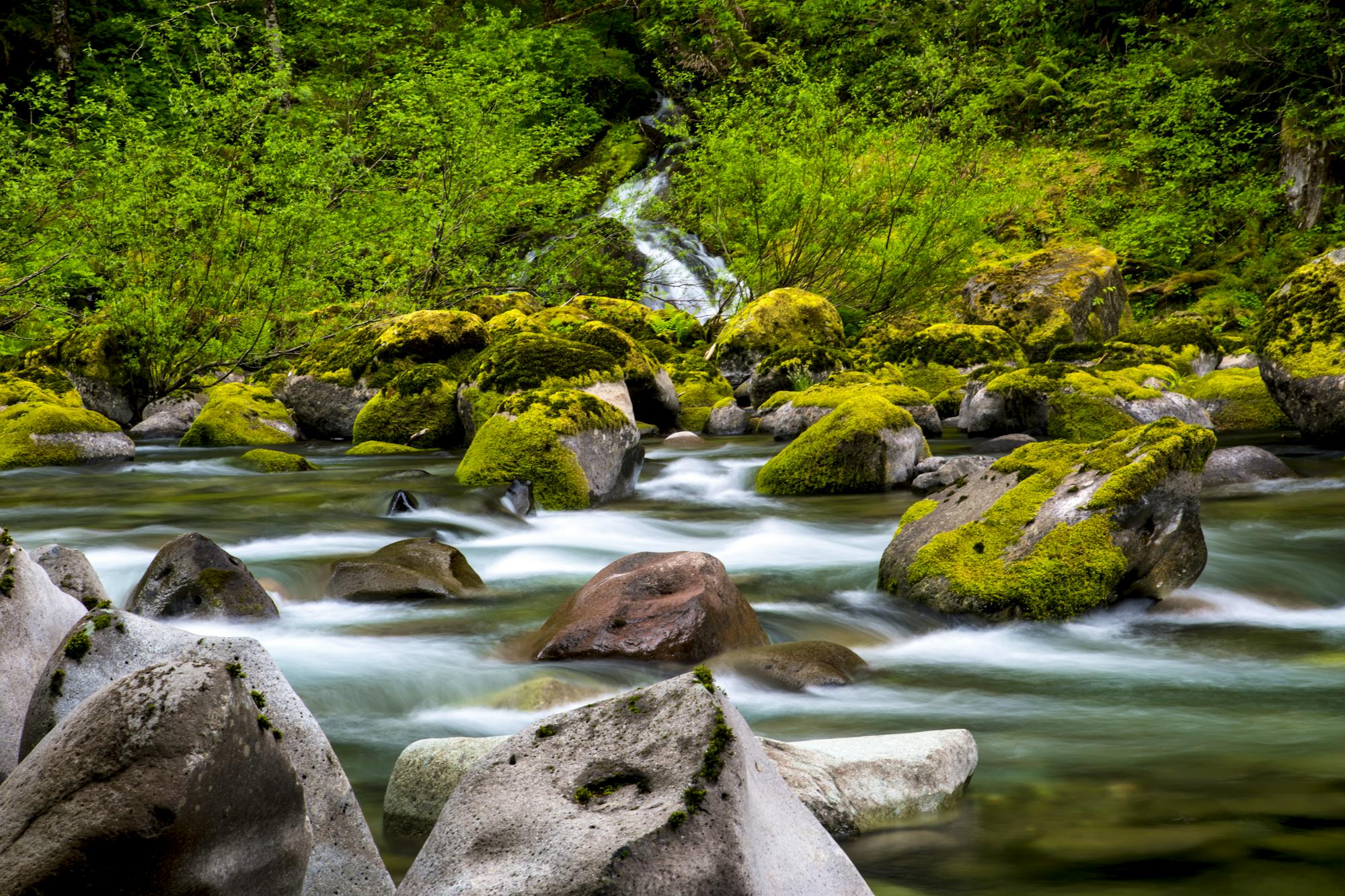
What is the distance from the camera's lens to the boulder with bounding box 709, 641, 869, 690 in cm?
450

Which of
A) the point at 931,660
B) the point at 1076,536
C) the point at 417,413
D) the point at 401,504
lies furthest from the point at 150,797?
the point at 417,413

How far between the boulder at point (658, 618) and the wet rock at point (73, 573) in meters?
1.90

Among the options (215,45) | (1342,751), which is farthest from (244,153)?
(1342,751)

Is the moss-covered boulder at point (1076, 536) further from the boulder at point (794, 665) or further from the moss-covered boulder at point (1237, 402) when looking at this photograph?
the moss-covered boulder at point (1237, 402)

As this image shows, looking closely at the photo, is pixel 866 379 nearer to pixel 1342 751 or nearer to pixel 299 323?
pixel 299 323

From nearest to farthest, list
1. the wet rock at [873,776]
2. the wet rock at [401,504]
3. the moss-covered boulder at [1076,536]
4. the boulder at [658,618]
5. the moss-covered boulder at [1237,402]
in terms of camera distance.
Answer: the wet rock at [873,776] → the boulder at [658,618] → the moss-covered boulder at [1076,536] → the wet rock at [401,504] → the moss-covered boulder at [1237,402]

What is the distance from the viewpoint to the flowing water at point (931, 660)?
2867 millimetres

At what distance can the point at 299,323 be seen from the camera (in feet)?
51.3

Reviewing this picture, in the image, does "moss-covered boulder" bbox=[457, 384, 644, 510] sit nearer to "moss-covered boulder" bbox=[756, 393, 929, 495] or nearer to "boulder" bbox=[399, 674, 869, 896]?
"moss-covered boulder" bbox=[756, 393, 929, 495]

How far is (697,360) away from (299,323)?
6851 millimetres

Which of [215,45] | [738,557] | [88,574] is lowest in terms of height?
[738,557]

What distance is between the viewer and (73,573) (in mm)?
4137

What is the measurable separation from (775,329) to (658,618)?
13153 mm

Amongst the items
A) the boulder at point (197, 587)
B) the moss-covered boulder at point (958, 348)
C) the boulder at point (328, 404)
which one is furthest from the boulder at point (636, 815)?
the moss-covered boulder at point (958, 348)
